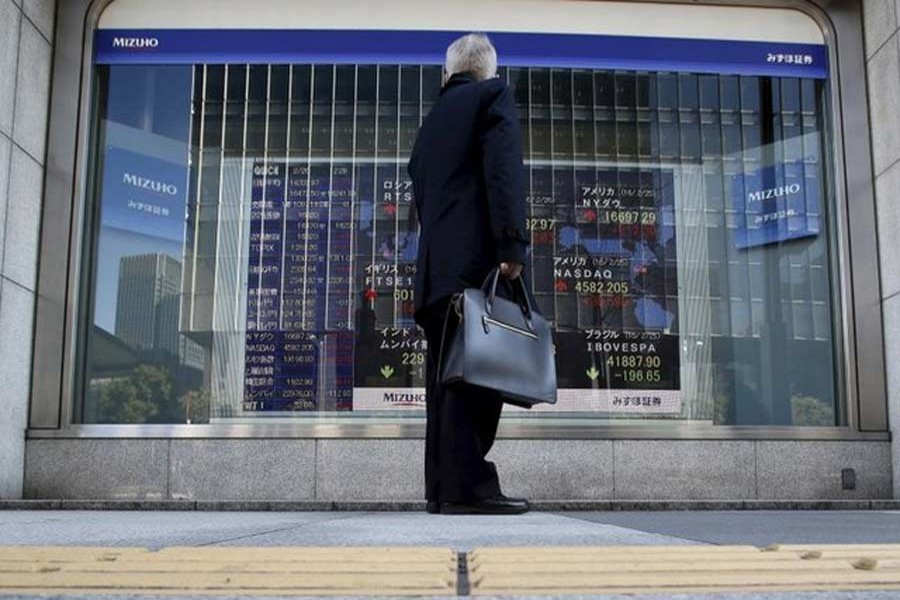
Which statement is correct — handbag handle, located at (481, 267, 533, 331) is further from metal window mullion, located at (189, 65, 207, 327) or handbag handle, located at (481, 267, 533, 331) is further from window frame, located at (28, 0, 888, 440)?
metal window mullion, located at (189, 65, 207, 327)

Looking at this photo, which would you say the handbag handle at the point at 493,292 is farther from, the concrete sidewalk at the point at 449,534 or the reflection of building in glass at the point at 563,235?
the reflection of building in glass at the point at 563,235

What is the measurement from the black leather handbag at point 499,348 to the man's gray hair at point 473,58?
3.18 feet

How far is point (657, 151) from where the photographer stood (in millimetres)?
9391

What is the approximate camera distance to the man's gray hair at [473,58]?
4902 mm

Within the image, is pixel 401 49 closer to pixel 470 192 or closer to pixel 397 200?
pixel 397 200

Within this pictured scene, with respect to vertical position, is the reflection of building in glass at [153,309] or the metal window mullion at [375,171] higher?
the metal window mullion at [375,171]

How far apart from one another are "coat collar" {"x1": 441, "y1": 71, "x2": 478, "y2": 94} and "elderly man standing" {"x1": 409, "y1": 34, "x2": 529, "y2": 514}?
0.22 feet

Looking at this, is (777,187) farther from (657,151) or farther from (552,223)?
(552,223)

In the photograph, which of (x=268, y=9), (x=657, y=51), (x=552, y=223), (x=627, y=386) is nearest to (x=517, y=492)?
(x=627, y=386)

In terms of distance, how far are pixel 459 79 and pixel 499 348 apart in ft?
4.17

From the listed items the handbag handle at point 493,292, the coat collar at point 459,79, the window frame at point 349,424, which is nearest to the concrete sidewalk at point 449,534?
the handbag handle at point 493,292


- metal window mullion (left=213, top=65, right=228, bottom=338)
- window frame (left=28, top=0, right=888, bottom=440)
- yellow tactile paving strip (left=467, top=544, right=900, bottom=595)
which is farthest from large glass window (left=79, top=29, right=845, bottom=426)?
yellow tactile paving strip (left=467, top=544, right=900, bottom=595)

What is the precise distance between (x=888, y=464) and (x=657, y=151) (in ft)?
9.94

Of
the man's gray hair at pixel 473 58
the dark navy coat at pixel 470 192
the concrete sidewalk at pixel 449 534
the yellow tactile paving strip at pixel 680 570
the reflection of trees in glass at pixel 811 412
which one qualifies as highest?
the man's gray hair at pixel 473 58
